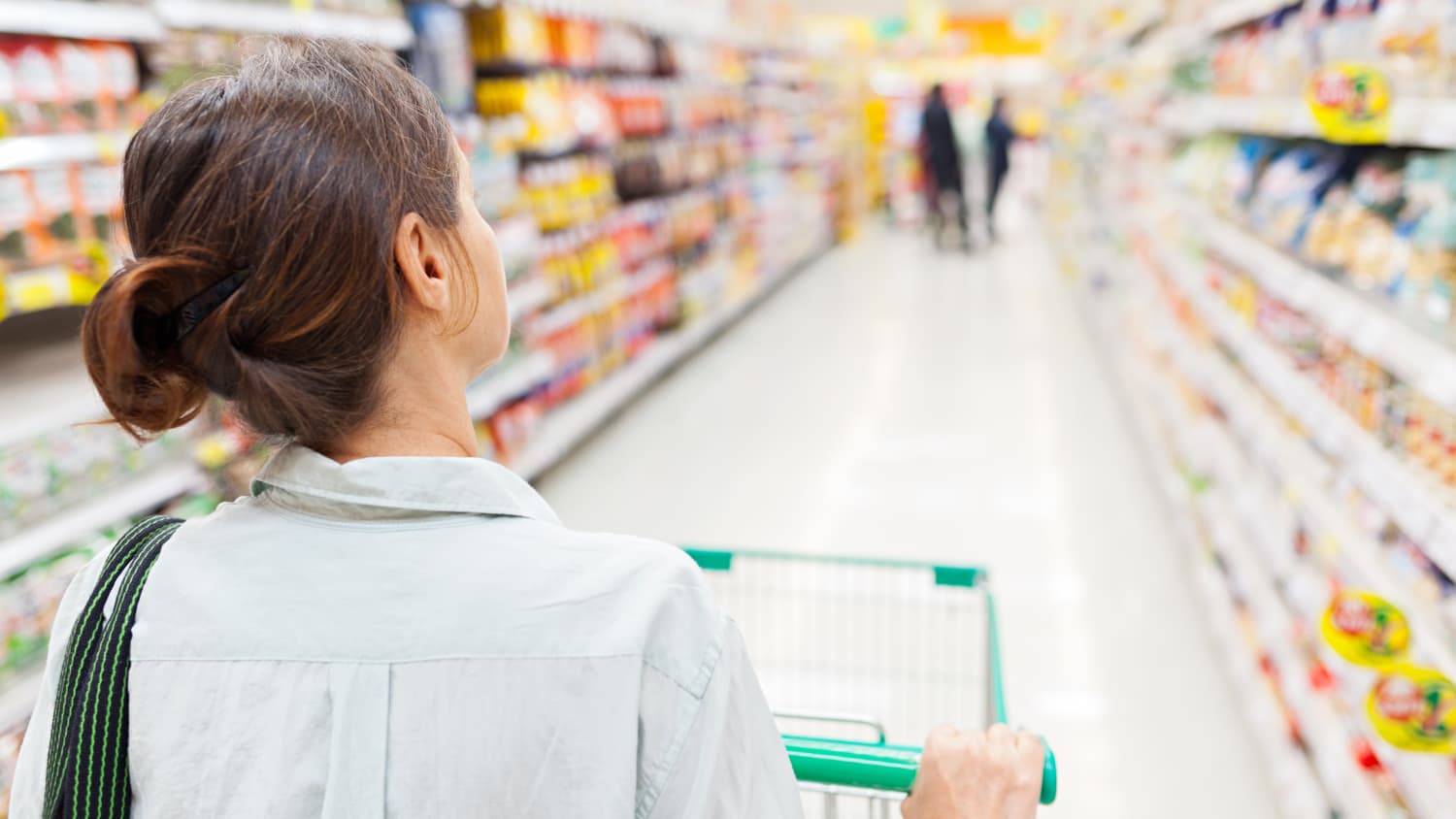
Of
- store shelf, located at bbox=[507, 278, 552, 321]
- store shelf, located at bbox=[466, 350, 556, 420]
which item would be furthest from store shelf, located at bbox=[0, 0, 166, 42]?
store shelf, located at bbox=[507, 278, 552, 321]

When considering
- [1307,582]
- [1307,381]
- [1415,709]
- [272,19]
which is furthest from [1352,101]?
[272,19]

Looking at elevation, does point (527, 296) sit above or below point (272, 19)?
below

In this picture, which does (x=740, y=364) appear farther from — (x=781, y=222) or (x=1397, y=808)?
(x=1397, y=808)

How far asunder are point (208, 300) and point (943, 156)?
11176mm

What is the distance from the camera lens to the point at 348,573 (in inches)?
28.8

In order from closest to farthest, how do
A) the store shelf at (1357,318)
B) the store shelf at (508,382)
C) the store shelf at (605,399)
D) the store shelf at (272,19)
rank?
the store shelf at (1357,318) < the store shelf at (272,19) < the store shelf at (508,382) < the store shelf at (605,399)

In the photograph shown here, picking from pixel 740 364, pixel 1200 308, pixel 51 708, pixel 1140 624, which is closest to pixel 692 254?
pixel 740 364

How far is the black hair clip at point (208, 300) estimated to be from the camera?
0.73m

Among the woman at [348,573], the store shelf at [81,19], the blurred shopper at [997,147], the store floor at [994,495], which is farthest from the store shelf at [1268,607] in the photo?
the blurred shopper at [997,147]

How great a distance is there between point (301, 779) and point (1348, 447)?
82.6 inches

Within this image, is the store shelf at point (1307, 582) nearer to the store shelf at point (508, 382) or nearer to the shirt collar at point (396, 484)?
the shirt collar at point (396, 484)

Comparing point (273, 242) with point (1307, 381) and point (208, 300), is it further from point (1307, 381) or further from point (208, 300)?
point (1307, 381)

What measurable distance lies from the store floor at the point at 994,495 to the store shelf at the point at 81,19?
2.22 m

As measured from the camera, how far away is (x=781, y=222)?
9.54 meters
